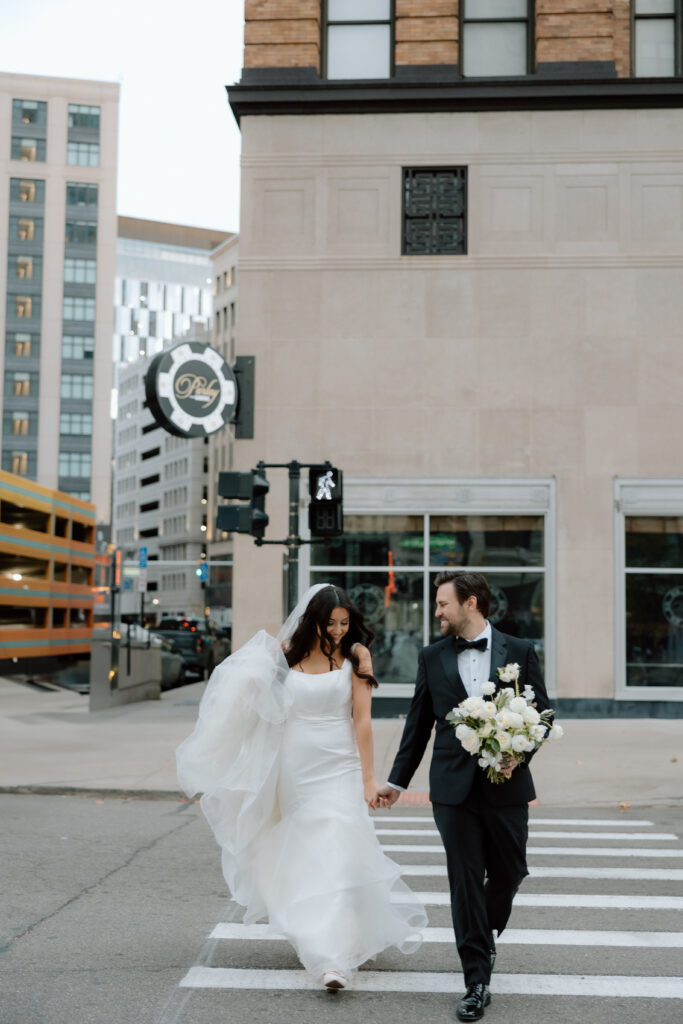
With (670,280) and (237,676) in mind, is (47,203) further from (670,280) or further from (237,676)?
(237,676)

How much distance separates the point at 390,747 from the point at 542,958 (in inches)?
383

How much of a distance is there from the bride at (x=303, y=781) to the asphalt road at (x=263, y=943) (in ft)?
1.22

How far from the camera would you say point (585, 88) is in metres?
19.8

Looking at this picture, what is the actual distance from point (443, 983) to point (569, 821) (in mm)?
5861

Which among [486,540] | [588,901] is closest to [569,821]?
[588,901]

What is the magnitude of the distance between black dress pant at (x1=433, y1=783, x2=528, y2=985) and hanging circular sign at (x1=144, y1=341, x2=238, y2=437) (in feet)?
46.2

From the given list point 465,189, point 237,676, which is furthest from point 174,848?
point 465,189

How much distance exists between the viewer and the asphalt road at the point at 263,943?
5402 millimetres

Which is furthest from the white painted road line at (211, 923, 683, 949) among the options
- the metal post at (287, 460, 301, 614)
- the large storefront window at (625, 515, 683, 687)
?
the large storefront window at (625, 515, 683, 687)

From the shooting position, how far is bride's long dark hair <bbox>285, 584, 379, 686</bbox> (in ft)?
19.9

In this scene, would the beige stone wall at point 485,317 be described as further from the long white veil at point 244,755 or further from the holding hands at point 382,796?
the holding hands at point 382,796

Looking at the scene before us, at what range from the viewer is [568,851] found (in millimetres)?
9789

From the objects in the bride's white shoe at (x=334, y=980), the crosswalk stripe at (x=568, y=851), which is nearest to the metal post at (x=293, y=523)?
the crosswalk stripe at (x=568, y=851)

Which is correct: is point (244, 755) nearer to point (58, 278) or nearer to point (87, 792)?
point (87, 792)
